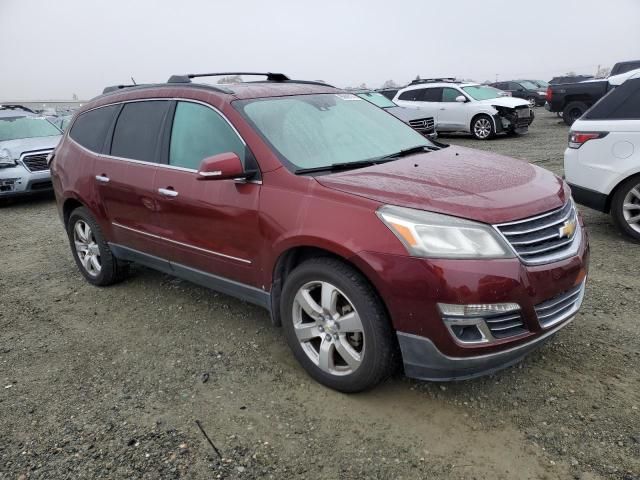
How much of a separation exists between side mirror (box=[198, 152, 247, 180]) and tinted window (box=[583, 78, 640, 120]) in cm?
403

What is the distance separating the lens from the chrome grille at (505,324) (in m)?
2.52

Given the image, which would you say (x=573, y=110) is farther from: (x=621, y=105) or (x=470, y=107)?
(x=621, y=105)

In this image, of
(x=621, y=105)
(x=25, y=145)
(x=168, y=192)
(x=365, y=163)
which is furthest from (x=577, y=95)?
(x=168, y=192)

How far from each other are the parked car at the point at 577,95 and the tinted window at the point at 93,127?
14531mm

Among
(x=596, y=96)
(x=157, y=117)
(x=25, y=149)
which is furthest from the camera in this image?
(x=596, y=96)

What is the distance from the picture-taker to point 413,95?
16.1 metres

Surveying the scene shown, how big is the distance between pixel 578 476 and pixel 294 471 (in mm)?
1261

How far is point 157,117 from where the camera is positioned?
13.0 feet

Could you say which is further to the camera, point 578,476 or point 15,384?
point 15,384

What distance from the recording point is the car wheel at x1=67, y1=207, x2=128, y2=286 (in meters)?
4.68

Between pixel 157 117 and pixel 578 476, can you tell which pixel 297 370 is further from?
pixel 157 117

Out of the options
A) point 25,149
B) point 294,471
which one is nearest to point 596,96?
point 25,149

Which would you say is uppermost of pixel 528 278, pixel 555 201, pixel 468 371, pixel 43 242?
pixel 555 201

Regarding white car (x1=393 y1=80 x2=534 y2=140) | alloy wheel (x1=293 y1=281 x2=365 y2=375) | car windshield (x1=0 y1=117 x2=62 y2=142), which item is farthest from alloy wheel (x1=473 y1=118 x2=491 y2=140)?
alloy wheel (x1=293 y1=281 x2=365 y2=375)
